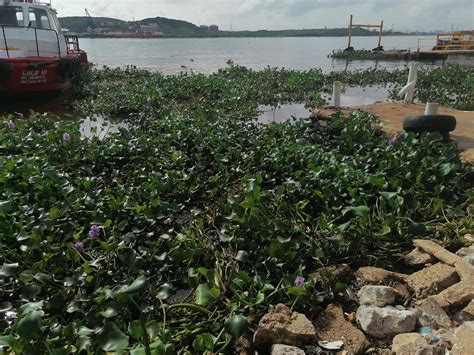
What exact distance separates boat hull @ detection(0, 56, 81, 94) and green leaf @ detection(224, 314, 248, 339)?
8917mm

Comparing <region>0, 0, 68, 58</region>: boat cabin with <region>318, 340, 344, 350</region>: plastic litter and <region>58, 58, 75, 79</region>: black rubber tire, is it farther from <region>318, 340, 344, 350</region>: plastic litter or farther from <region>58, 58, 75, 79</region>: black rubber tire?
<region>318, 340, 344, 350</region>: plastic litter

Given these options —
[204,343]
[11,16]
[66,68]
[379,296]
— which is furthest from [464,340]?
[11,16]

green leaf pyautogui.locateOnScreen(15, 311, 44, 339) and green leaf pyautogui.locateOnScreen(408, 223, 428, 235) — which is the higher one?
green leaf pyautogui.locateOnScreen(15, 311, 44, 339)

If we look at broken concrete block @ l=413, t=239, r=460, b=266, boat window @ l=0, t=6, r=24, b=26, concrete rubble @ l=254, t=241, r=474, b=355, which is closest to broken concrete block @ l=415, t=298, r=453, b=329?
concrete rubble @ l=254, t=241, r=474, b=355

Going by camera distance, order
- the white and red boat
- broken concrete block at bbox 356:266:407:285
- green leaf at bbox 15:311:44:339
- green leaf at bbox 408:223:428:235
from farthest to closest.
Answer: the white and red boat < green leaf at bbox 408:223:428:235 < broken concrete block at bbox 356:266:407:285 < green leaf at bbox 15:311:44:339

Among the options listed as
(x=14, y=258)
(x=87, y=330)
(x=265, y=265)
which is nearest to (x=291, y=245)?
(x=265, y=265)

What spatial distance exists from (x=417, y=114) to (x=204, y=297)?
18.1ft

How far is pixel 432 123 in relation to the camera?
15.5 feet

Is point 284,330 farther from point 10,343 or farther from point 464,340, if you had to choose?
point 10,343

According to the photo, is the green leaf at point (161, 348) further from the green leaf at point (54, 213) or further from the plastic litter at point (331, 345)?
the green leaf at point (54, 213)

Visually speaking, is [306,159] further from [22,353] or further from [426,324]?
[22,353]

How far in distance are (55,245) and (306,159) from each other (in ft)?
8.03

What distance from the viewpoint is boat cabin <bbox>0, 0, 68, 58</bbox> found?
9.90 m

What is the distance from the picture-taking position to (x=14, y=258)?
9.17 ft
